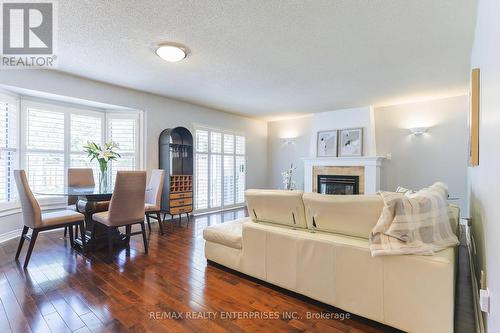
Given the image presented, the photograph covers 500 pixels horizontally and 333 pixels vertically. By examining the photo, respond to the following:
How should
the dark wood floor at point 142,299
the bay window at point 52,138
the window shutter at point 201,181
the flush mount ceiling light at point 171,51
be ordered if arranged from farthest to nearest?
1. the window shutter at point 201,181
2. the bay window at point 52,138
3. the flush mount ceiling light at point 171,51
4. the dark wood floor at point 142,299

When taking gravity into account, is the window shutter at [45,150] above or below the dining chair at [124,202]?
above

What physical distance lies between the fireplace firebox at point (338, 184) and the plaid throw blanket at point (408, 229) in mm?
4142

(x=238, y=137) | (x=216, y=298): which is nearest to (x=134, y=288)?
(x=216, y=298)

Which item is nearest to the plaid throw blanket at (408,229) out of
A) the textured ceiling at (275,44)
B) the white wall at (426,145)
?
the textured ceiling at (275,44)

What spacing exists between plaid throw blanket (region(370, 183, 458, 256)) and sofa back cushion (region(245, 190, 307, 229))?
0.65m

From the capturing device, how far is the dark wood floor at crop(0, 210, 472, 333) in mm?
1792

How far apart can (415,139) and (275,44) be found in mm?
4132

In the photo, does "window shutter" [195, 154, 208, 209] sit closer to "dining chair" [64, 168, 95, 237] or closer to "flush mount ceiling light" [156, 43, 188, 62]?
"dining chair" [64, 168, 95, 237]

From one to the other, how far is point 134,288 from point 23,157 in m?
3.20

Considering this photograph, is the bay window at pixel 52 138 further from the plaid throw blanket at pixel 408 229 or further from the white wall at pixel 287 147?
the plaid throw blanket at pixel 408 229

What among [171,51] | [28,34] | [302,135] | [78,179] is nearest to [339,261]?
[171,51]

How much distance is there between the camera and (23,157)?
Answer: 3.92m

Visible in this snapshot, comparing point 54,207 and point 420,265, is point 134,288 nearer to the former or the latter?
point 420,265

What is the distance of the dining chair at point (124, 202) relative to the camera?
2.95m
